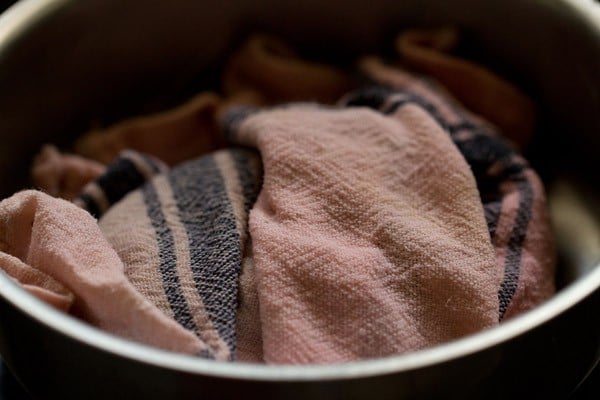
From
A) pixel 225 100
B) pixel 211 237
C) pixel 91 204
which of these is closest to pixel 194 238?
pixel 211 237

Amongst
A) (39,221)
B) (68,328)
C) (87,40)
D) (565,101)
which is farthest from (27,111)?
(565,101)

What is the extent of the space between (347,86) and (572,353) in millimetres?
339

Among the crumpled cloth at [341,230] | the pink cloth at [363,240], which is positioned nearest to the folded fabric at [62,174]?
the crumpled cloth at [341,230]

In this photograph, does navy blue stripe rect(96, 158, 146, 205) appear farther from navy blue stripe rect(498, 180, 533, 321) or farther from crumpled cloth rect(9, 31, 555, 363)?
navy blue stripe rect(498, 180, 533, 321)

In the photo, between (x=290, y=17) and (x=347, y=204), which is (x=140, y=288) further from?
(x=290, y=17)

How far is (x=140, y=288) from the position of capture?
1.47ft

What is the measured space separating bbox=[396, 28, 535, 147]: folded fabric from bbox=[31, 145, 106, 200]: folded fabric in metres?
0.25

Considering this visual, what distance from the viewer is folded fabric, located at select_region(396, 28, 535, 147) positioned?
62 cm

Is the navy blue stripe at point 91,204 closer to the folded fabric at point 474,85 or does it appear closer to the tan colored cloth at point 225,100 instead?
the tan colored cloth at point 225,100

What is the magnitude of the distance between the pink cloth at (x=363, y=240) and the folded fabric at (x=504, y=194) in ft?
0.10

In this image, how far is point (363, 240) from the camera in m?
0.46

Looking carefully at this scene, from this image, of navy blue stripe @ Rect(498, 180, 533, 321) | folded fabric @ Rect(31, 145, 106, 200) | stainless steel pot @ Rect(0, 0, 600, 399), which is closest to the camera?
stainless steel pot @ Rect(0, 0, 600, 399)

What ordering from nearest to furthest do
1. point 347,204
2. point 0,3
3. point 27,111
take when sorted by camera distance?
point 347,204 < point 27,111 < point 0,3

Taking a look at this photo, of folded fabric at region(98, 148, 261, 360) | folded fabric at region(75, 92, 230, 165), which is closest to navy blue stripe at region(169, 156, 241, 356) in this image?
folded fabric at region(98, 148, 261, 360)
